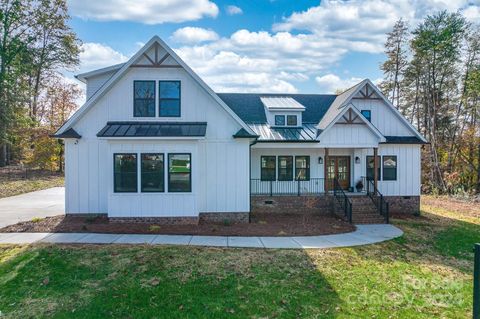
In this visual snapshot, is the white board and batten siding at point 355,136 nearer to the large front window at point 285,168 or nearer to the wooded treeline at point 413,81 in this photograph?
the large front window at point 285,168

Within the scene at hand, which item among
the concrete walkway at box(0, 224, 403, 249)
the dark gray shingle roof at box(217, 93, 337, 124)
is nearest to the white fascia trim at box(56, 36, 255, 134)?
the concrete walkway at box(0, 224, 403, 249)

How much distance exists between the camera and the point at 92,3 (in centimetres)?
1208

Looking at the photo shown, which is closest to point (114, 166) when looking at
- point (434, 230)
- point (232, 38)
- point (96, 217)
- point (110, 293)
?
point (96, 217)

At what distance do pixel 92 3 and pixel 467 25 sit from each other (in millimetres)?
28152

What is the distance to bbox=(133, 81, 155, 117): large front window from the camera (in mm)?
12680

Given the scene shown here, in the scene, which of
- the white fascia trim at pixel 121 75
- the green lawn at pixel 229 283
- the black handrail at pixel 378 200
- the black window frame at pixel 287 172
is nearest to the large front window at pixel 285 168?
the black window frame at pixel 287 172

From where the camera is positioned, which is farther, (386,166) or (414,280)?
(386,166)

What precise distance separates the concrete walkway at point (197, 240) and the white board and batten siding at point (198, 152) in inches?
98.7

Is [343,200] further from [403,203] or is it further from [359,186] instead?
[403,203]

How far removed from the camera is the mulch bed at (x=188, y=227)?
10.9 m

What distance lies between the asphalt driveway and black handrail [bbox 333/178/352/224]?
13640mm

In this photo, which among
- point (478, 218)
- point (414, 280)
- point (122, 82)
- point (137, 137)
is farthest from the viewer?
point (478, 218)

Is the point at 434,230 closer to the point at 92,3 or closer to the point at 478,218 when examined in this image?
the point at 478,218

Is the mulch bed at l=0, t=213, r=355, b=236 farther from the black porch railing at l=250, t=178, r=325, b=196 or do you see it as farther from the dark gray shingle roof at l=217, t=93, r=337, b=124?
the dark gray shingle roof at l=217, t=93, r=337, b=124
